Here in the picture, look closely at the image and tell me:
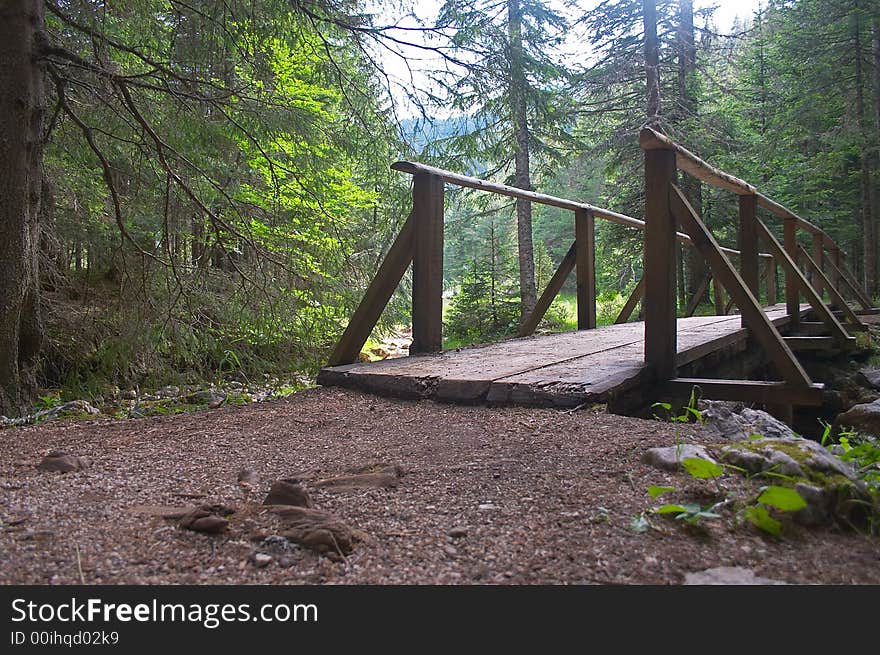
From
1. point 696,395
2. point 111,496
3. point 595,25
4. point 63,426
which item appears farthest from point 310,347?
point 595,25

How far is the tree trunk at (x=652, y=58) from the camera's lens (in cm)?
1466

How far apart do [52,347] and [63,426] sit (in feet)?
7.73

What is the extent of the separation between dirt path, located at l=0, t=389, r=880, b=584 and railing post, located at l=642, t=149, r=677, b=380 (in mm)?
1073

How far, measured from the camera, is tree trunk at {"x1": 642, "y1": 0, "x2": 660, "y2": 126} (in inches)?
577

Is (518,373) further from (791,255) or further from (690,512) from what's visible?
(791,255)

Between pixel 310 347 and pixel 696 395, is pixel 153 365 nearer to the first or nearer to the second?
pixel 310 347

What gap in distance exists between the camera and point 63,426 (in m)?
3.33

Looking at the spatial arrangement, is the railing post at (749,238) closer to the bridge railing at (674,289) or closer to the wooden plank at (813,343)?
the wooden plank at (813,343)

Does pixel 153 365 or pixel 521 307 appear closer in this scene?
pixel 153 365

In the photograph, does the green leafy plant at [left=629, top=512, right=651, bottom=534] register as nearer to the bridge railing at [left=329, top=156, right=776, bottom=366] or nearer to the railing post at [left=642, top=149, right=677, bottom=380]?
the railing post at [left=642, top=149, right=677, bottom=380]

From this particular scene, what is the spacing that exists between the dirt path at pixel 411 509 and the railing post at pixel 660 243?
1.07 metres

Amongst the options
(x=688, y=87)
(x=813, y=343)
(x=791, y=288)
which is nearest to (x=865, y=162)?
(x=688, y=87)

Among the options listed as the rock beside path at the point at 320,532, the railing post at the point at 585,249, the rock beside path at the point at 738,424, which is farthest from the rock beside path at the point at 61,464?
the railing post at the point at 585,249

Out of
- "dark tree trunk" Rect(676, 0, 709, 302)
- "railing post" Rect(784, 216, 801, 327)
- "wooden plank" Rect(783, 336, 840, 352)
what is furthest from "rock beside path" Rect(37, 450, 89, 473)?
"dark tree trunk" Rect(676, 0, 709, 302)
